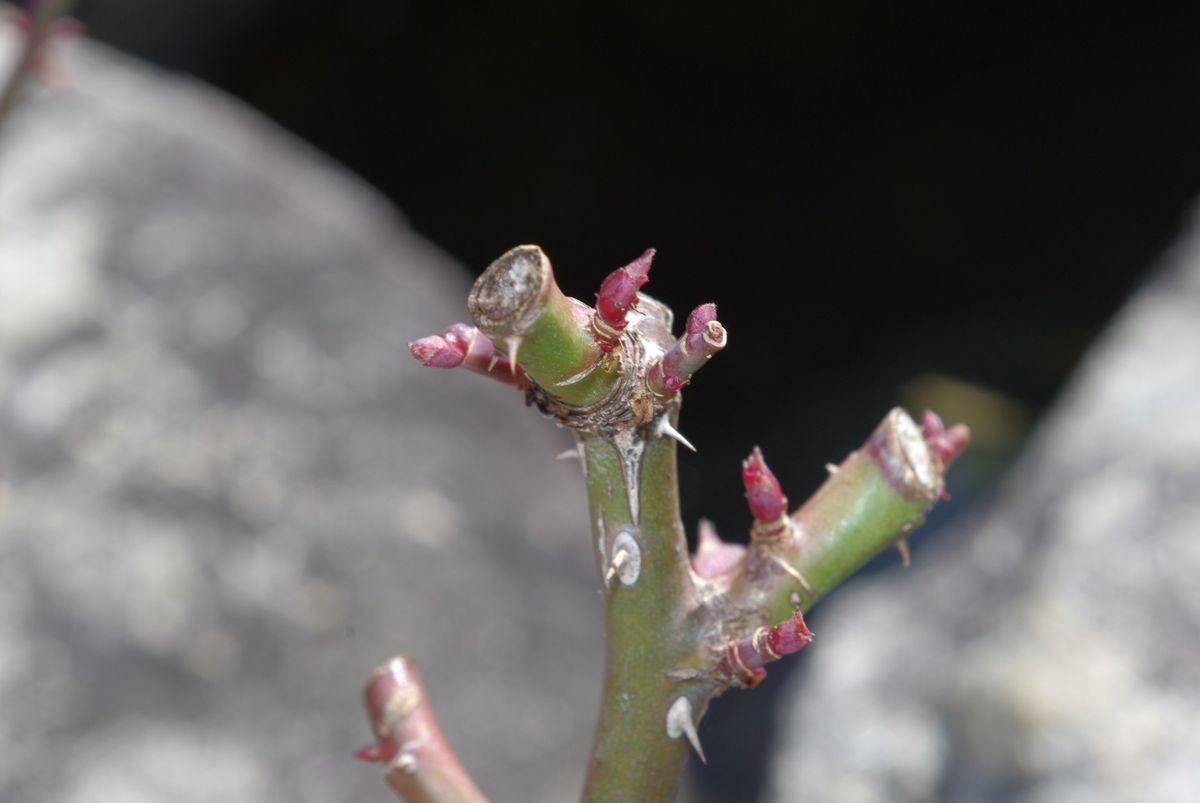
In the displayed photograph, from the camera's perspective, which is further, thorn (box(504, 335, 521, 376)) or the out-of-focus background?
the out-of-focus background

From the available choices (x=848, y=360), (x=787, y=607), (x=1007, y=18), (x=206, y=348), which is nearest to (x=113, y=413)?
(x=206, y=348)

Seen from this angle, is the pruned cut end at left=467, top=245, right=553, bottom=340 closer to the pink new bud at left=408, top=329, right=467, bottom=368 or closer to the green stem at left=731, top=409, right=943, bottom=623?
the pink new bud at left=408, top=329, right=467, bottom=368

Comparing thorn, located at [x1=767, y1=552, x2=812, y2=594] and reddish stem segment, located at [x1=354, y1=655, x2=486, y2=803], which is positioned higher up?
thorn, located at [x1=767, y1=552, x2=812, y2=594]

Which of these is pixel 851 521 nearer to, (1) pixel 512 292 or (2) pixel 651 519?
(2) pixel 651 519

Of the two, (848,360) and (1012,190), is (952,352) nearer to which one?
(848,360)

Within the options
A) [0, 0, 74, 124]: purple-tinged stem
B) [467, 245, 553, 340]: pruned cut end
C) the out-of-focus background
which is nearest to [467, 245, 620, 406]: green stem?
[467, 245, 553, 340]: pruned cut end
